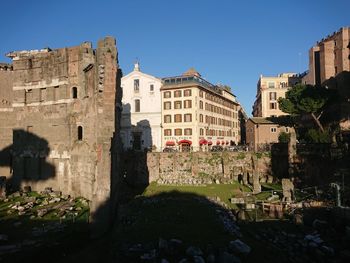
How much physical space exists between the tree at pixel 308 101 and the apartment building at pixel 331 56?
1413cm

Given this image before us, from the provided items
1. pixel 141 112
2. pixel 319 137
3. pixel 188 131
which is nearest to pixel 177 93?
pixel 188 131

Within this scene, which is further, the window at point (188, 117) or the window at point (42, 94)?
the window at point (188, 117)

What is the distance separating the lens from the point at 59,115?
28797 mm

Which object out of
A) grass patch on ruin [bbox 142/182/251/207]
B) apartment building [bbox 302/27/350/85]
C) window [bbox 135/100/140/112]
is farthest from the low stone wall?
apartment building [bbox 302/27/350/85]

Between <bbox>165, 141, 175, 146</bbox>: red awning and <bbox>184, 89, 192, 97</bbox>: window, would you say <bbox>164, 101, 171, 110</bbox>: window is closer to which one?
<bbox>184, 89, 192, 97</bbox>: window

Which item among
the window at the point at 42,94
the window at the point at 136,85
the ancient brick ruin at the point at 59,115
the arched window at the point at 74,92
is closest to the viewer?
the ancient brick ruin at the point at 59,115

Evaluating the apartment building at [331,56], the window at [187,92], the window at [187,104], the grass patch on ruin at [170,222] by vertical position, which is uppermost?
the apartment building at [331,56]

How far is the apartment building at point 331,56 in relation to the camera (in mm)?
51156

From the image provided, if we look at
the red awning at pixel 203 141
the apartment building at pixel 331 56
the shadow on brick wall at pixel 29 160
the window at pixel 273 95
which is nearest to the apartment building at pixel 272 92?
the window at pixel 273 95

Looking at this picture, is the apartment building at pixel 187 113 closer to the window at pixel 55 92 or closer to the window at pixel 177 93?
the window at pixel 177 93

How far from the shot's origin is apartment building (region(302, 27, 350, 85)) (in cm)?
5116

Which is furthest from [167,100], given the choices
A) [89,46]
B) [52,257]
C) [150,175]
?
[52,257]

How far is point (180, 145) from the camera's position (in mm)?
50312

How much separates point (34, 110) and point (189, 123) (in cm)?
2577
